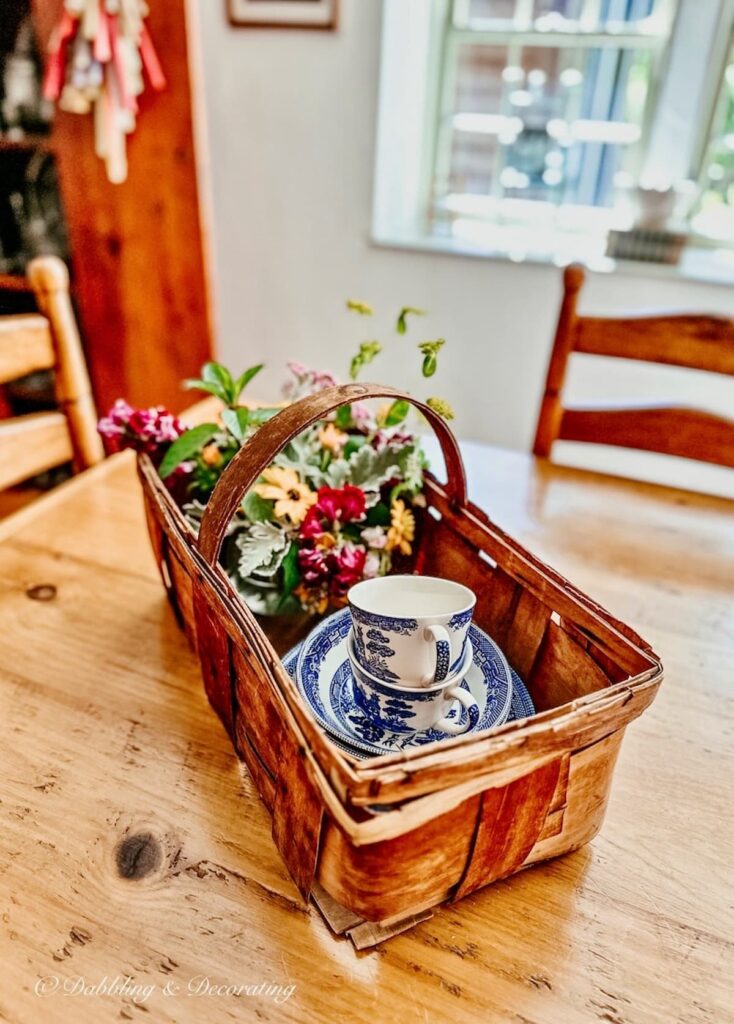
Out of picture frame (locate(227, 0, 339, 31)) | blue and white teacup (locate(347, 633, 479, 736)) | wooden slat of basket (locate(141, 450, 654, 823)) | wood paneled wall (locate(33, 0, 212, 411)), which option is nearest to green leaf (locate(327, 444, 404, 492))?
blue and white teacup (locate(347, 633, 479, 736))

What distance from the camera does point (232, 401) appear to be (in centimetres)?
81

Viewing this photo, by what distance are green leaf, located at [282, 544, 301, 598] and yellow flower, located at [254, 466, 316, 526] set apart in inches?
1.1

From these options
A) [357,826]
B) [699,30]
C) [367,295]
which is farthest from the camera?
[367,295]

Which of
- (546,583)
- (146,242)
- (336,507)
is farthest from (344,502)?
(146,242)

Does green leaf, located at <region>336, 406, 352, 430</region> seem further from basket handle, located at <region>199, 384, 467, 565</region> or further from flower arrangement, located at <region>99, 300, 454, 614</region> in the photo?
basket handle, located at <region>199, 384, 467, 565</region>

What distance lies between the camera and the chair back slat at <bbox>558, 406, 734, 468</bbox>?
113cm

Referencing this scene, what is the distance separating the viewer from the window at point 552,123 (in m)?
1.77

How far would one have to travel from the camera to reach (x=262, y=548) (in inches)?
26.8

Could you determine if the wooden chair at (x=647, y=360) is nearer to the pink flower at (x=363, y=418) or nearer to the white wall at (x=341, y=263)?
the pink flower at (x=363, y=418)

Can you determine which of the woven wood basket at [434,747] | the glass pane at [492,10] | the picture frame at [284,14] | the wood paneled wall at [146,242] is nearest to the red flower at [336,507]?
the woven wood basket at [434,747]

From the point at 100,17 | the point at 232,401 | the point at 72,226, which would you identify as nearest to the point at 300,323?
the point at 72,226

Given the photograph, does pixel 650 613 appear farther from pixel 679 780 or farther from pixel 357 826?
→ pixel 357 826

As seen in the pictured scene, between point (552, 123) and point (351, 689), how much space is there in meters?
Result: 1.89

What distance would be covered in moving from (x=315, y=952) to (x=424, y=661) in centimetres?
21
